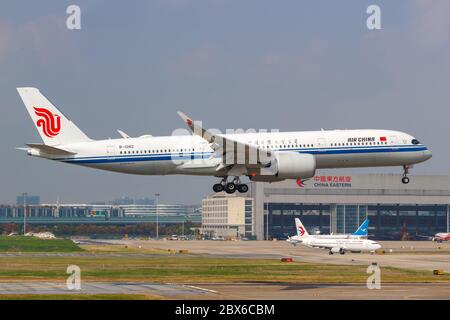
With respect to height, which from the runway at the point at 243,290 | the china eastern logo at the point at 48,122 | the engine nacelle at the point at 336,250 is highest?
the china eastern logo at the point at 48,122

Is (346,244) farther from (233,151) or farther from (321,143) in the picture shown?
(233,151)

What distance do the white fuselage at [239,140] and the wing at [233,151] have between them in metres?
1.03

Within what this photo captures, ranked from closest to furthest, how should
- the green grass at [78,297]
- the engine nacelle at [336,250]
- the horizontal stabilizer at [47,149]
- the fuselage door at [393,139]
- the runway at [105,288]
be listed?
1. the green grass at [78,297]
2. the runway at [105,288]
3. the horizontal stabilizer at [47,149]
4. the fuselage door at [393,139]
5. the engine nacelle at [336,250]

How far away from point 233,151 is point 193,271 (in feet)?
47.2

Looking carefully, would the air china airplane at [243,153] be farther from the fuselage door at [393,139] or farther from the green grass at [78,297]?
the green grass at [78,297]

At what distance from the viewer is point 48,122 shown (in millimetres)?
89062

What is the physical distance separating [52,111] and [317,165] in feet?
92.1

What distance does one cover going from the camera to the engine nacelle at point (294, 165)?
80250 millimetres

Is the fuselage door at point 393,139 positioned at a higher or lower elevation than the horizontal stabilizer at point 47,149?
higher

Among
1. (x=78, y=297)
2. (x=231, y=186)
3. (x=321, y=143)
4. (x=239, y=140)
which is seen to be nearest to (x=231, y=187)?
(x=231, y=186)

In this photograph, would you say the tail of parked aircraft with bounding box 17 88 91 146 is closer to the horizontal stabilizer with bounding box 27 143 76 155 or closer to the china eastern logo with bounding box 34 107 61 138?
the china eastern logo with bounding box 34 107 61 138

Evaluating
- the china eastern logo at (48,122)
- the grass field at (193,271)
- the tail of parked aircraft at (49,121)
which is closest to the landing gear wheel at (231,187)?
the grass field at (193,271)

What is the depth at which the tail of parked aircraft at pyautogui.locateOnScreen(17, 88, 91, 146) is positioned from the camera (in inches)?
3438
